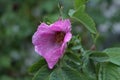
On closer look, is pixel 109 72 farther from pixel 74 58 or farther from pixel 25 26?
pixel 25 26

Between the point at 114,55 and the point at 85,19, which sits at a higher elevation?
the point at 85,19

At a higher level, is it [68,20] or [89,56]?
[68,20]

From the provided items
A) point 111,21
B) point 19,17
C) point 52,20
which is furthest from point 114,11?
point 52,20

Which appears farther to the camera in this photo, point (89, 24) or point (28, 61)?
point (28, 61)

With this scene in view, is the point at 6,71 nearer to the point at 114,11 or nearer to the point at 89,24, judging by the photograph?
the point at 114,11

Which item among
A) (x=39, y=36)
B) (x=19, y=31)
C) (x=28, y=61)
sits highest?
(x=39, y=36)

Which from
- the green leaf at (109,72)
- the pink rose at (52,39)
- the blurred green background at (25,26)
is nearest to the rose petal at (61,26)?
the pink rose at (52,39)

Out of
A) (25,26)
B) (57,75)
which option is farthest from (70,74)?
(25,26)
